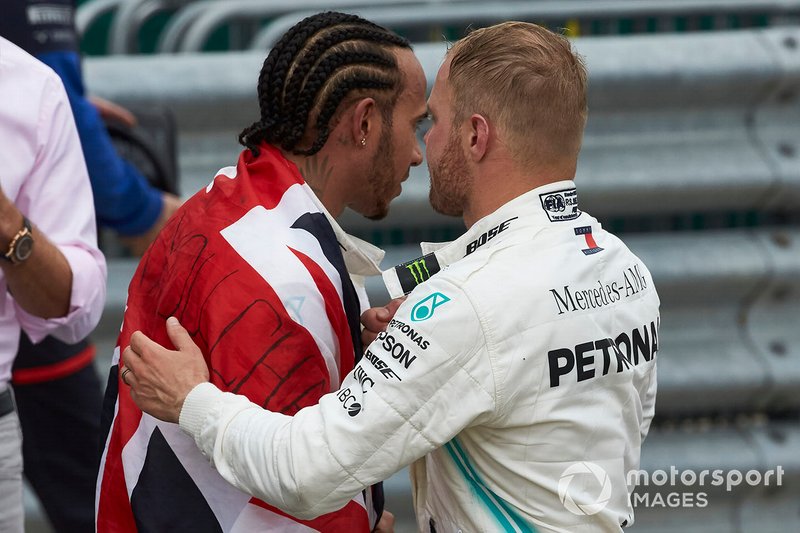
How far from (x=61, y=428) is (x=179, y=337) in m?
1.60

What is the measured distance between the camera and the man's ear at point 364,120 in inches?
88.8

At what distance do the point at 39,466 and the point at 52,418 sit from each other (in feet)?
0.54

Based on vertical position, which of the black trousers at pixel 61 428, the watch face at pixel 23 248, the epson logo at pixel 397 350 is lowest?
the black trousers at pixel 61 428

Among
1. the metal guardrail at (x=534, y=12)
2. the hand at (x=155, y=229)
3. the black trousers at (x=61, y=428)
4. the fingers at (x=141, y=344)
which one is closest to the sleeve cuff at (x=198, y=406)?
the fingers at (x=141, y=344)

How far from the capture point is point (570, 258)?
205cm

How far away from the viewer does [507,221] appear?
2104 mm

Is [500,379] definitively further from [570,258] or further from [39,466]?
[39,466]

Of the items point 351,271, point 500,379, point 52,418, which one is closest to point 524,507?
point 500,379

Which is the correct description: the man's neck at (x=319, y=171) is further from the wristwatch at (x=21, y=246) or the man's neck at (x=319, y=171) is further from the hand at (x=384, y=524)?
the hand at (x=384, y=524)

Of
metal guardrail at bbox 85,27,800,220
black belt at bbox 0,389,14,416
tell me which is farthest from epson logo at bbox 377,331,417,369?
metal guardrail at bbox 85,27,800,220

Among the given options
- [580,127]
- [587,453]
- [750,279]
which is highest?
[580,127]

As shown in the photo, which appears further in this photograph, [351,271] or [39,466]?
[39,466]

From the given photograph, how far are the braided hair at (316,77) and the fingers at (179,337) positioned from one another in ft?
1.31

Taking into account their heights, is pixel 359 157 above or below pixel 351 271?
above
